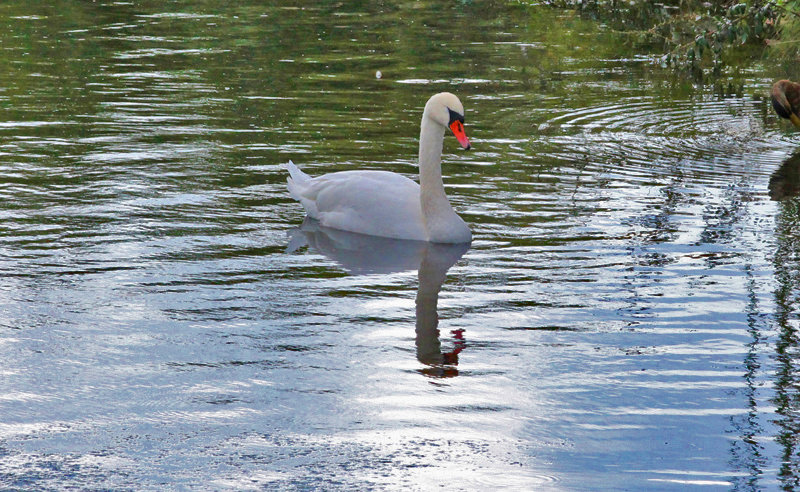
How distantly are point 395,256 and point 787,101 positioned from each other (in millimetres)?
7349

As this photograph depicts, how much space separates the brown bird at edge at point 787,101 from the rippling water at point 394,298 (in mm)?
359

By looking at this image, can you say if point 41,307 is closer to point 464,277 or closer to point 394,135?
point 464,277

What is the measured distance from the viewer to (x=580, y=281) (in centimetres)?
936

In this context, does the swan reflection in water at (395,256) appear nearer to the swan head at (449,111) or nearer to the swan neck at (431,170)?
the swan neck at (431,170)

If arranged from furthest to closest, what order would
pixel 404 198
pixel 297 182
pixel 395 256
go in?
pixel 297 182 → pixel 404 198 → pixel 395 256

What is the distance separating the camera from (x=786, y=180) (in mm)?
12945

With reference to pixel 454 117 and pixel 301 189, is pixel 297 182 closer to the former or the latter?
pixel 301 189

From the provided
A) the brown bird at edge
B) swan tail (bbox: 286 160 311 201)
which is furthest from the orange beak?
the brown bird at edge

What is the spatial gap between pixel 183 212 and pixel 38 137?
4200 mm

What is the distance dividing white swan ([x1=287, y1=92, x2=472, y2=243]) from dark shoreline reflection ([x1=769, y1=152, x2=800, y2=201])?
3.82 meters

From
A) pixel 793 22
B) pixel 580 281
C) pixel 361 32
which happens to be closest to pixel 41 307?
pixel 580 281

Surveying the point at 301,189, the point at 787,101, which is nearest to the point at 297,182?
the point at 301,189

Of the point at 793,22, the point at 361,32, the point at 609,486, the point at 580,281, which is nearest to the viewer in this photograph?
the point at 609,486

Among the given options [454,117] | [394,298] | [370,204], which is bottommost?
[394,298]
